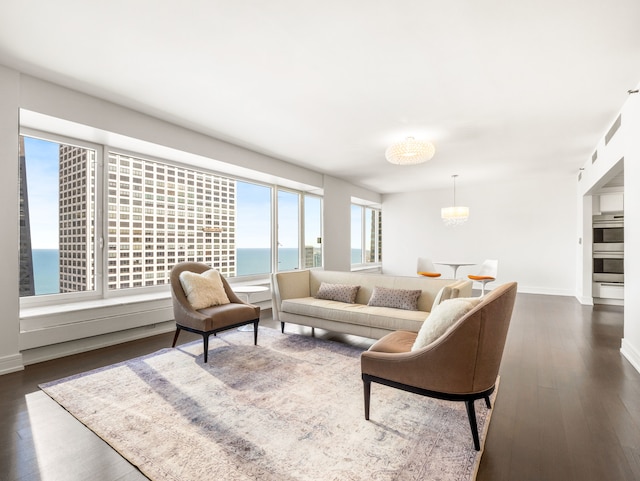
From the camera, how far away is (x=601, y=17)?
7.01ft

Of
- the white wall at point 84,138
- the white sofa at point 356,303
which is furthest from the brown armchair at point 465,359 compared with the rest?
the white wall at point 84,138

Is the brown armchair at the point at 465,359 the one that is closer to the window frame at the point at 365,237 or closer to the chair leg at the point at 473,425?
the chair leg at the point at 473,425

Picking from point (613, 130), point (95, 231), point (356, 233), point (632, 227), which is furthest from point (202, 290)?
point (356, 233)

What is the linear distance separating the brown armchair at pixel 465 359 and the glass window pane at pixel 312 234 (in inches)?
200

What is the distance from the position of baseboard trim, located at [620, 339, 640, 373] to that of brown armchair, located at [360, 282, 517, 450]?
7.05ft

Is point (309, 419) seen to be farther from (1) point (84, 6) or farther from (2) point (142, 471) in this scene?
(1) point (84, 6)

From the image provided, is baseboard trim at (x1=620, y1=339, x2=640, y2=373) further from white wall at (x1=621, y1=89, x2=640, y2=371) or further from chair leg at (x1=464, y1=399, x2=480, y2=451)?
chair leg at (x1=464, y1=399, x2=480, y2=451)

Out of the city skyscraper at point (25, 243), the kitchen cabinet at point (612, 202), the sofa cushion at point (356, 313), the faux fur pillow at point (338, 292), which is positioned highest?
the kitchen cabinet at point (612, 202)

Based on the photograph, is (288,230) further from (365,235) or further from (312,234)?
(365,235)

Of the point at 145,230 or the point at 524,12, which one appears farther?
the point at 145,230

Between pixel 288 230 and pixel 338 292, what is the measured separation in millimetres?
2923

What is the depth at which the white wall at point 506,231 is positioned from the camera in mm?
7184

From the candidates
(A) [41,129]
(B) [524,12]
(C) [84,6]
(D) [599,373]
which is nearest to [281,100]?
(C) [84,6]

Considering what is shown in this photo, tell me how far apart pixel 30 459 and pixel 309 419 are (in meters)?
1.51
